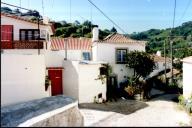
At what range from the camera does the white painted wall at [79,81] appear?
30891 mm

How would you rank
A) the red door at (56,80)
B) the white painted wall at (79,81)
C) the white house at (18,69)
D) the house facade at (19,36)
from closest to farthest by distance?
1. the white house at (18,69)
2. the house facade at (19,36)
3. the white painted wall at (79,81)
4. the red door at (56,80)

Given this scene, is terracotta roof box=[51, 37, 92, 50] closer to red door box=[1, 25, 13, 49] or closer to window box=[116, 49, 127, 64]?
window box=[116, 49, 127, 64]

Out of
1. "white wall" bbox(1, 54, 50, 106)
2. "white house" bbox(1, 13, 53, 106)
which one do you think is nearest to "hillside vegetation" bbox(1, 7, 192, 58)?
"white house" bbox(1, 13, 53, 106)

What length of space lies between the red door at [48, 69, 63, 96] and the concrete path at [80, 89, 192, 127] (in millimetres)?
2958

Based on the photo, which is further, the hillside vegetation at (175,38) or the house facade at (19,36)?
the hillside vegetation at (175,38)

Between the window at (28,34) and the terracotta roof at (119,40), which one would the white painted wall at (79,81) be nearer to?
the window at (28,34)

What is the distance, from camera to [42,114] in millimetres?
17469

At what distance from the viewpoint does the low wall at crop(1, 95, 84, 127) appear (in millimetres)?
A: 15986

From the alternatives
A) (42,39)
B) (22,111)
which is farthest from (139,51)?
(22,111)

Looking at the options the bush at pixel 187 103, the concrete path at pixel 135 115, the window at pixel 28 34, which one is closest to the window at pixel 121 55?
the concrete path at pixel 135 115

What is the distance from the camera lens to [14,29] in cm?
2995

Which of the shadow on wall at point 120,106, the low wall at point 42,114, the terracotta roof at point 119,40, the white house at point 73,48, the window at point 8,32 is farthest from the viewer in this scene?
the white house at point 73,48

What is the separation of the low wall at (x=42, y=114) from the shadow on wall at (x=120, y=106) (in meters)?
7.02

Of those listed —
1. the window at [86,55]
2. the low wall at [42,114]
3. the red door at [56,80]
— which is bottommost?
the low wall at [42,114]
